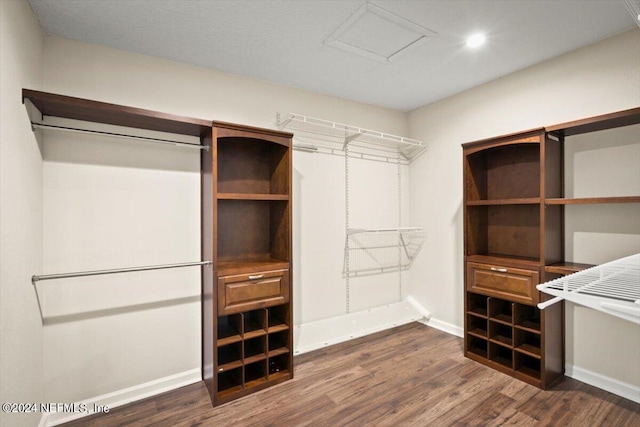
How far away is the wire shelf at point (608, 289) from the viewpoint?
83 centimetres

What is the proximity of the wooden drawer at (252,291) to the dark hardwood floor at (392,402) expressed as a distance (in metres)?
0.66

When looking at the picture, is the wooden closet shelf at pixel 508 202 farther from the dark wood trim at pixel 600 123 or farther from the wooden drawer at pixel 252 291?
the wooden drawer at pixel 252 291

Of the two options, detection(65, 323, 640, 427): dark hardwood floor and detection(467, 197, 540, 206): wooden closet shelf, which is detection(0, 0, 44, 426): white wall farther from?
detection(467, 197, 540, 206): wooden closet shelf

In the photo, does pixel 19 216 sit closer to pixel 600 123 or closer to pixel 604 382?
pixel 600 123

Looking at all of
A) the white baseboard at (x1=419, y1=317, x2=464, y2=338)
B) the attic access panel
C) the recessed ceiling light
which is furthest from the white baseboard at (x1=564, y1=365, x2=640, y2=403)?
the attic access panel

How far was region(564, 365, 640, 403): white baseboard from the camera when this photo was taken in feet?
7.13

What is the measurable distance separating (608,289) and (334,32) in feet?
6.65

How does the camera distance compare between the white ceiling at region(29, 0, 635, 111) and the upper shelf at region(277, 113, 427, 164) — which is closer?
the white ceiling at region(29, 0, 635, 111)

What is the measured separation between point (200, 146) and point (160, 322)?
139cm

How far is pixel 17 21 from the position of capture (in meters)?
1.64

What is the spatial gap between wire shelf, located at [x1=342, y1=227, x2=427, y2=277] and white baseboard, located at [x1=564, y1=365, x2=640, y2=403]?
1.73 metres

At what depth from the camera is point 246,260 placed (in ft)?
8.75

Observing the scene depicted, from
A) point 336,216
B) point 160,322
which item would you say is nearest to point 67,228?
point 160,322

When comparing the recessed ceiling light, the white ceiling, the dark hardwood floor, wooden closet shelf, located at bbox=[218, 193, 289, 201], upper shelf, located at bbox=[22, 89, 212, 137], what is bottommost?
the dark hardwood floor
